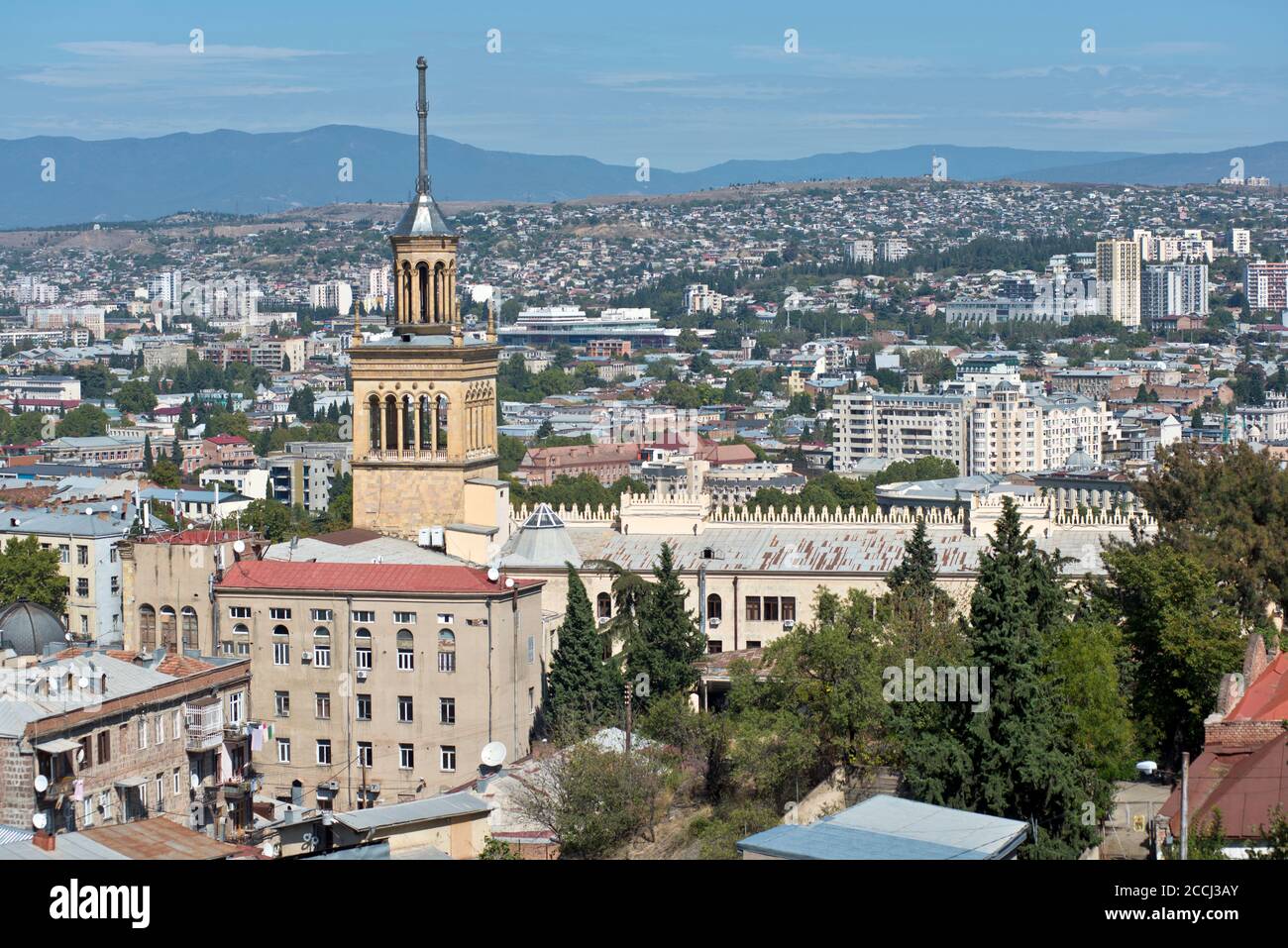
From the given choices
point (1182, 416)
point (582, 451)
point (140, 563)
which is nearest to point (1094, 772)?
point (140, 563)

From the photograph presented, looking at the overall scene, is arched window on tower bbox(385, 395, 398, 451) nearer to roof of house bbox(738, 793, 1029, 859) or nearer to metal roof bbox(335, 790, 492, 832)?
metal roof bbox(335, 790, 492, 832)

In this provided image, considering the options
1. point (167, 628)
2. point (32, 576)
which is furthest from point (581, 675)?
point (32, 576)

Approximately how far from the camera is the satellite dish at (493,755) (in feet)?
117

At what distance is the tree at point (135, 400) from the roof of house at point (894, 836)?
17259 centimetres

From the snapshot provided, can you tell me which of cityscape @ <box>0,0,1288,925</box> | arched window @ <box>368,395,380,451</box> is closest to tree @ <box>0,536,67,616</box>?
cityscape @ <box>0,0,1288,925</box>

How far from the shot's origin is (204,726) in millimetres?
36219

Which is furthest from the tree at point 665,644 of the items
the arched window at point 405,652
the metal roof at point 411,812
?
the metal roof at point 411,812

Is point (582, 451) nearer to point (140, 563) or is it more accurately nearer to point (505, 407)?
point (505, 407)

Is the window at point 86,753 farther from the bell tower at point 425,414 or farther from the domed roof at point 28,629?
the bell tower at point 425,414

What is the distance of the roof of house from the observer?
17.2 metres

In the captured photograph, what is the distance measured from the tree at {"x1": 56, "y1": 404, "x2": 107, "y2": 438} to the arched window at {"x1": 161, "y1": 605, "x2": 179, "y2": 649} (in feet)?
411

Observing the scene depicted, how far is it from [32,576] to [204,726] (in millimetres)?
20886
